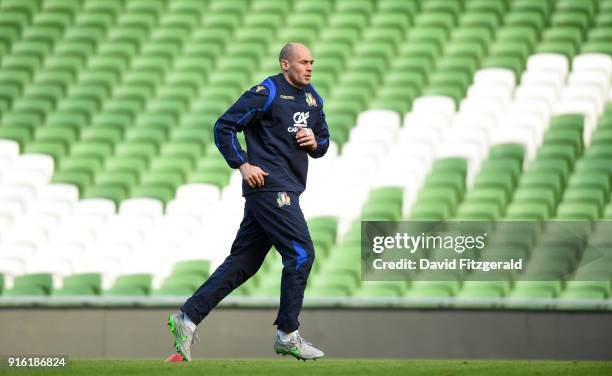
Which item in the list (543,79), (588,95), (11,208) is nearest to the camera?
(11,208)

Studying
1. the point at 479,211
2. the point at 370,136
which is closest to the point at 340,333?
the point at 479,211

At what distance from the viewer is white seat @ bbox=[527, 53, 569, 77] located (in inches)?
376

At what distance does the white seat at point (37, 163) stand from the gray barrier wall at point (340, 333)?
6.52 ft

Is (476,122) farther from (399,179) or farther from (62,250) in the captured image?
(62,250)

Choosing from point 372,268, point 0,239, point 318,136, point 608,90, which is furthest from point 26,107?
point 318,136

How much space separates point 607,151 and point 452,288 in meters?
1.84

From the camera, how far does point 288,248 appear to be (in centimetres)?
487

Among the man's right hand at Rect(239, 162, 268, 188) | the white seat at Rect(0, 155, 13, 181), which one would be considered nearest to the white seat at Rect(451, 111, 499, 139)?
the white seat at Rect(0, 155, 13, 181)

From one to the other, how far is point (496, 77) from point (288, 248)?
5089mm

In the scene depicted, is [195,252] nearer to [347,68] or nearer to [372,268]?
[372,268]

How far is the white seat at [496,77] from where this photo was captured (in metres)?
9.49

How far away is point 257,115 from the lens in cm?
489

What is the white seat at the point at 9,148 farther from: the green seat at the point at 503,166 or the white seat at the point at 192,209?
the green seat at the point at 503,166

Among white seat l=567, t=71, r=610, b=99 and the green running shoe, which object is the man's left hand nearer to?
the green running shoe
